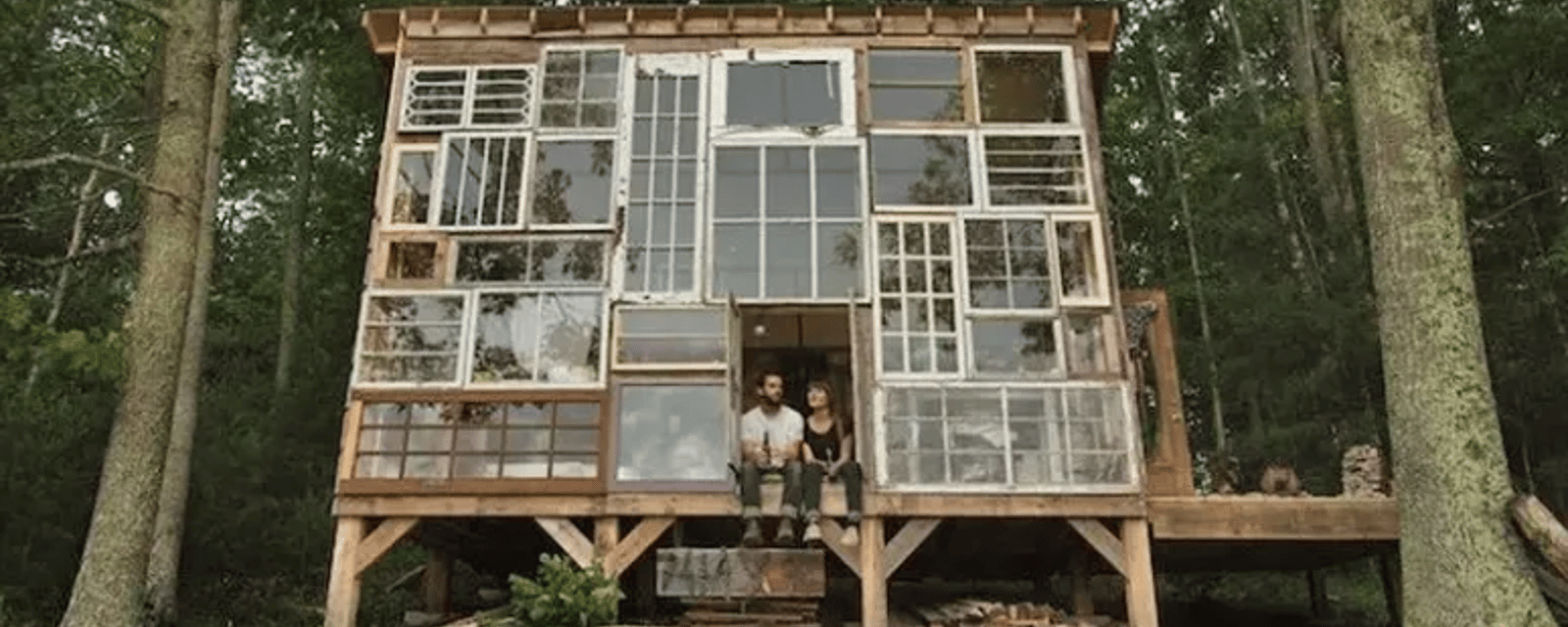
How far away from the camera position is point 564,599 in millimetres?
8367

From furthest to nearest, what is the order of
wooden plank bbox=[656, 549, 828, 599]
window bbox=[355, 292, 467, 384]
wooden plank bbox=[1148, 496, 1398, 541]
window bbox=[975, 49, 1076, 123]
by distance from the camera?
1. window bbox=[975, 49, 1076, 123]
2. window bbox=[355, 292, 467, 384]
3. wooden plank bbox=[1148, 496, 1398, 541]
4. wooden plank bbox=[656, 549, 828, 599]

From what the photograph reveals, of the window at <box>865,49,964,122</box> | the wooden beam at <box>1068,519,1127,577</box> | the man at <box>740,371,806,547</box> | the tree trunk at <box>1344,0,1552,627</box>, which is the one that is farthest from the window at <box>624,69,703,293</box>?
the tree trunk at <box>1344,0,1552,627</box>

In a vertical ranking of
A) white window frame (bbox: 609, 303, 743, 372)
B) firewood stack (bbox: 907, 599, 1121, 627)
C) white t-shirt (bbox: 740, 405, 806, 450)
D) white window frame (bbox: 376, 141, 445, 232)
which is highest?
white window frame (bbox: 376, 141, 445, 232)

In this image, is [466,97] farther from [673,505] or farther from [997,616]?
[997,616]

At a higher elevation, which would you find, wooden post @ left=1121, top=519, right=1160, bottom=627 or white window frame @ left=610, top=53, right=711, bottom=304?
white window frame @ left=610, top=53, right=711, bottom=304

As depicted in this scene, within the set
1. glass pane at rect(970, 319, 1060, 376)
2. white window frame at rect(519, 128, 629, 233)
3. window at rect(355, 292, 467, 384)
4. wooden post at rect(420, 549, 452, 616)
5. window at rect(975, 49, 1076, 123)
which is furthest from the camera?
wooden post at rect(420, 549, 452, 616)

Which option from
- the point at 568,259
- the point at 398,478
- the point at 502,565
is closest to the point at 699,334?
the point at 568,259

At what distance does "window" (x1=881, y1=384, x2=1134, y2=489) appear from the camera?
9.49 m

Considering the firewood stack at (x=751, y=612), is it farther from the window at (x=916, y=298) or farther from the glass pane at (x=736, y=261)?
the glass pane at (x=736, y=261)

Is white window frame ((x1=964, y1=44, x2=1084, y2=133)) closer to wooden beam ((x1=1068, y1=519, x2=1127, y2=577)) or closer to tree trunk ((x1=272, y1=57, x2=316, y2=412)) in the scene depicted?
wooden beam ((x1=1068, y1=519, x2=1127, y2=577))

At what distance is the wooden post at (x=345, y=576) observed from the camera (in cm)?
913

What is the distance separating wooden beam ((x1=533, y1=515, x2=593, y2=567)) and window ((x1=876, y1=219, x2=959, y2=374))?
2.82 metres

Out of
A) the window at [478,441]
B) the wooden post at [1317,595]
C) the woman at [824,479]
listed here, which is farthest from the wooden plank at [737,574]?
the wooden post at [1317,595]

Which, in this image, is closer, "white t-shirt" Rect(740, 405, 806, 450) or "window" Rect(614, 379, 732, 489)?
"window" Rect(614, 379, 732, 489)
